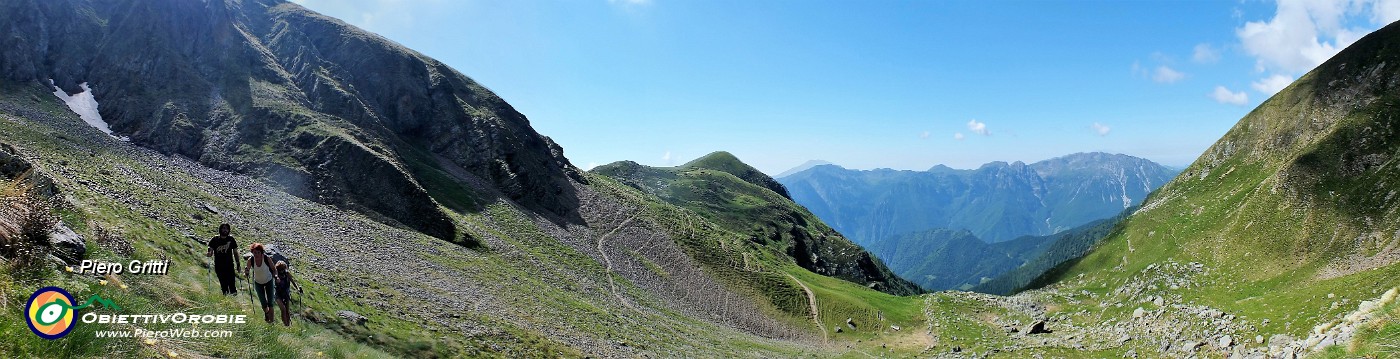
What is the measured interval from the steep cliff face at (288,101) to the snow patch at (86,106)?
86 centimetres

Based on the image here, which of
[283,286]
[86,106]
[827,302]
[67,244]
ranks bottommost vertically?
[827,302]

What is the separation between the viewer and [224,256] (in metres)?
19.1

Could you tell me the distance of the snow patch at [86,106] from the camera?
6169 cm

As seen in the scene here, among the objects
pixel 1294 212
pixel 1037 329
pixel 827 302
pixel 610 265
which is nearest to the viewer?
pixel 1037 329

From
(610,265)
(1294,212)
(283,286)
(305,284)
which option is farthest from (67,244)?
(1294,212)

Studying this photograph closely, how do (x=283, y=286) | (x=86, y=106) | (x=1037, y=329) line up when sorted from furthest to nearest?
(x=1037, y=329) → (x=86, y=106) → (x=283, y=286)

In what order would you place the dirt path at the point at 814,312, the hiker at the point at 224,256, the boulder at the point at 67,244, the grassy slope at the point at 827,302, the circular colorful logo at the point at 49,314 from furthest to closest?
the grassy slope at the point at 827,302
the dirt path at the point at 814,312
the hiker at the point at 224,256
the boulder at the point at 67,244
the circular colorful logo at the point at 49,314

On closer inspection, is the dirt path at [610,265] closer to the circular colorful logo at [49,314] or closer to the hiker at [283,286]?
the hiker at [283,286]

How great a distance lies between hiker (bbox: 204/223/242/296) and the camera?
729 inches

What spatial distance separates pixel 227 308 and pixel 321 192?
5514 cm

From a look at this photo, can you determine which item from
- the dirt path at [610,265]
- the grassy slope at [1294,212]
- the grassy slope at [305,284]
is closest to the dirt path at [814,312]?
the grassy slope at [305,284]

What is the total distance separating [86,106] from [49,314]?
268 ft

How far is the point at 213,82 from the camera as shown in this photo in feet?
248

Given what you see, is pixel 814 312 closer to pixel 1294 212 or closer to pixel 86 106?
pixel 1294 212
